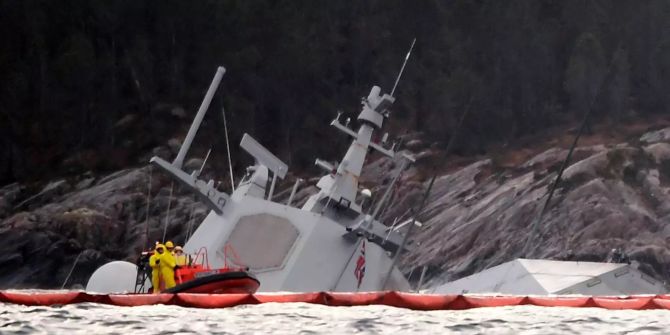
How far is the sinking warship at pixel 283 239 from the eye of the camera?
58.5 ft

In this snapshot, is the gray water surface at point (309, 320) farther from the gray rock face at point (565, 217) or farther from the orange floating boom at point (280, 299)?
the gray rock face at point (565, 217)

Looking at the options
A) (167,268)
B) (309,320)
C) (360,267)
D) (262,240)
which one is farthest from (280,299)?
(360,267)

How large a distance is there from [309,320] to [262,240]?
8567mm

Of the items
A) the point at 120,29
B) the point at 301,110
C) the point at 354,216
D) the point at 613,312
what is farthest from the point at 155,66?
the point at 613,312

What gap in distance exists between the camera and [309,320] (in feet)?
31.6

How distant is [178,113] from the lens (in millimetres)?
51875

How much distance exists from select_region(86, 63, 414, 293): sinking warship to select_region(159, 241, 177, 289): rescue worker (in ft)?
6.08

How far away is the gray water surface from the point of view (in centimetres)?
923

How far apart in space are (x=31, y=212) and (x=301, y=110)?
14053 millimetres

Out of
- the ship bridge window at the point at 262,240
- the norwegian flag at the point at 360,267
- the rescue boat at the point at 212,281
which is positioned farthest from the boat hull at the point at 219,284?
the norwegian flag at the point at 360,267

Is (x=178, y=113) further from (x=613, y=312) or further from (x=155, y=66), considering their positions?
(x=613, y=312)

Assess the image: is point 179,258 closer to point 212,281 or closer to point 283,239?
point 212,281

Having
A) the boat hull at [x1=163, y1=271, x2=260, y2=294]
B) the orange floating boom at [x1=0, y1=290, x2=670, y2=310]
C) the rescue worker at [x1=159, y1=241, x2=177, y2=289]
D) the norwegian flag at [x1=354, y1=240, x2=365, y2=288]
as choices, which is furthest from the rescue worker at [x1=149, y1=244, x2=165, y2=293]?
the norwegian flag at [x1=354, y1=240, x2=365, y2=288]

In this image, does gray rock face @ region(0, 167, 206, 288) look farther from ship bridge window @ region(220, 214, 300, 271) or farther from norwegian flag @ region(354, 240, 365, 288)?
ship bridge window @ region(220, 214, 300, 271)
